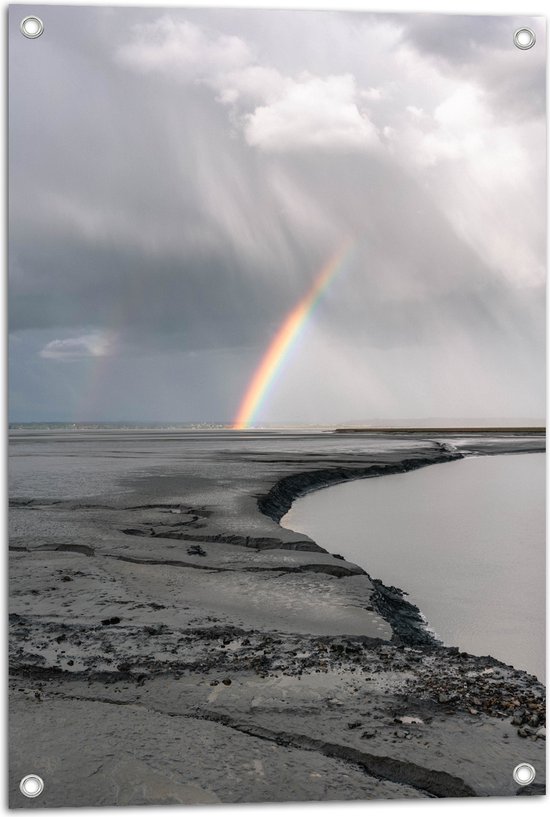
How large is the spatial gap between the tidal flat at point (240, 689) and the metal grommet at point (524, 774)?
0.03m

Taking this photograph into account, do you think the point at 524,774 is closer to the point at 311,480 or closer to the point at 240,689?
the point at 240,689

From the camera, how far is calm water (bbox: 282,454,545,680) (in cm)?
463

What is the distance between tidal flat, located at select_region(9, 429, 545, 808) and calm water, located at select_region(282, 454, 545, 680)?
0.38 m

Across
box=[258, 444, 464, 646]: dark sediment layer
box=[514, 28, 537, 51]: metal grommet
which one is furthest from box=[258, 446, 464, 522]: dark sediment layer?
box=[514, 28, 537, 51]: metal grommet

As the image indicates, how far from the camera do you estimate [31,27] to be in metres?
3.83

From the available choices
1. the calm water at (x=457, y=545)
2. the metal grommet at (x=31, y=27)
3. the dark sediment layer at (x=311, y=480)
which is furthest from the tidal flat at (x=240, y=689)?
the dark sediment layer at (x=311, y=480)

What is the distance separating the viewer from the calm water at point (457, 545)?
463 cm

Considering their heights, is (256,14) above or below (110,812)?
above

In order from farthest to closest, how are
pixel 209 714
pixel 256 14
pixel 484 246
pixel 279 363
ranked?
pixel 279 363 → pixel 484 246 → pixel 256 14 → pixel 209 714

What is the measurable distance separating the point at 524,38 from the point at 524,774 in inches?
161

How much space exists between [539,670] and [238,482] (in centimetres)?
859

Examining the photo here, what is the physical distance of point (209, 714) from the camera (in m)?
3.33

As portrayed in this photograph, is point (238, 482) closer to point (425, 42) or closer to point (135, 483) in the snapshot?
point (135, 483)

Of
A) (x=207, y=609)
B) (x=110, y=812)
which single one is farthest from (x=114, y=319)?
(x=110, y=812)
